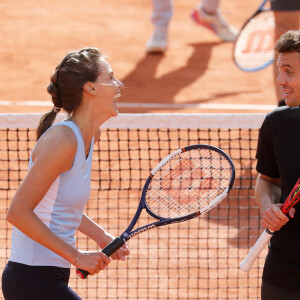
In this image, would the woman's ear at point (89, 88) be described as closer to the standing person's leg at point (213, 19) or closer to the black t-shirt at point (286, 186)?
the black t-shirt at point (286, 186)

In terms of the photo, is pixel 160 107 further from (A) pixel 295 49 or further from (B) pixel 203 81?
(A) pixel 295 49

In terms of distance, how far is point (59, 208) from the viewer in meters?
2.88

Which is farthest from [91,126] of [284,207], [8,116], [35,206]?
[8,116]

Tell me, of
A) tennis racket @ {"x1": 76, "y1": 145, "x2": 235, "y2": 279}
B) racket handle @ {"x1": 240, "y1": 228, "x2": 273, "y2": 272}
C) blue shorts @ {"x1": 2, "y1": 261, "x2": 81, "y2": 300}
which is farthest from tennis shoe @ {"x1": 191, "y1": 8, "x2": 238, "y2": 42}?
blue shorts @ {"x1": 2, "y1": 261, "x2": 81, "y2": 300}

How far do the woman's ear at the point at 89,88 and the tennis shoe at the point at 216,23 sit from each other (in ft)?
26.1

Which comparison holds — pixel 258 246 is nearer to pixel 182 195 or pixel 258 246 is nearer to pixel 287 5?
pixel 182 195

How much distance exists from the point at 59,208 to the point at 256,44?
17.7 ft

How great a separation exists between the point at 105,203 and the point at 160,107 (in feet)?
8.10

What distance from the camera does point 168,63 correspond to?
32.9ft

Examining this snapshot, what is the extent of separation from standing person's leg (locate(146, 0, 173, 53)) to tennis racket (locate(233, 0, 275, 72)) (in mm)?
2272

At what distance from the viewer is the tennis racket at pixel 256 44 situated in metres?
7.71

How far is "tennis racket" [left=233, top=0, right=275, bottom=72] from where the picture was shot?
7715mm

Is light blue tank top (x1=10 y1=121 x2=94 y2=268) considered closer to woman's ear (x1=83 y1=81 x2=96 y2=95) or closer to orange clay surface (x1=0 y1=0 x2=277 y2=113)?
woman's ear (x1=83 y1=81 x2=96 y2=95)

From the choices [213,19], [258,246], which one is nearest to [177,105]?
[213,19]
